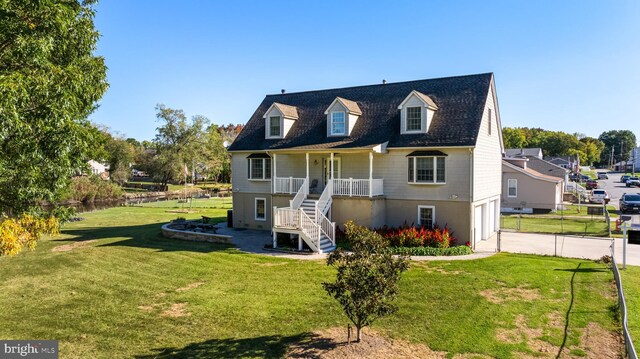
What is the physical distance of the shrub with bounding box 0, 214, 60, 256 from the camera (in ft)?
33.4

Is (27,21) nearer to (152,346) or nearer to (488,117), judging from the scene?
(152,346)

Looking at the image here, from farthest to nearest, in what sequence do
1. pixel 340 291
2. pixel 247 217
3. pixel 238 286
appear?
pixel 247 217
pixel 238 286
pixel 340 291

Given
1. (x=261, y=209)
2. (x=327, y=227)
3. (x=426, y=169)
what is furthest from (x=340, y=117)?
(x=261, y=209)

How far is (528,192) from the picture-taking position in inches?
1447

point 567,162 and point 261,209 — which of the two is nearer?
point 261,209

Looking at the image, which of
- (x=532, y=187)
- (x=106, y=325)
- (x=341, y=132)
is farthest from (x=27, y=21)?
(x=532, y=187)

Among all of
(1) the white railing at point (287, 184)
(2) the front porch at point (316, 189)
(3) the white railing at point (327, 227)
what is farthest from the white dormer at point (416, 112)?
(1) the white railing at point (287, 184)

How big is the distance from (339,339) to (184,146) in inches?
2542

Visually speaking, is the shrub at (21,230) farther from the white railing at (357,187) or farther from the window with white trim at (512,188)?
the window with white trim at (512,188)

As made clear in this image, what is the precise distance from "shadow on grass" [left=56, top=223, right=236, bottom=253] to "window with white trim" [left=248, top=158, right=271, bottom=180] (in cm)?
610

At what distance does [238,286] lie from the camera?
13625mm

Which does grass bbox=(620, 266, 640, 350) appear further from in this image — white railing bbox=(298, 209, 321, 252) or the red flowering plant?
white railing bbox=(298, 209, 321, 252)

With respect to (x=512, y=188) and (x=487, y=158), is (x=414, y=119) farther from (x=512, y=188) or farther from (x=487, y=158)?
(x=512, y=188)

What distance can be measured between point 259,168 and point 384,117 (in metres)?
8.43
